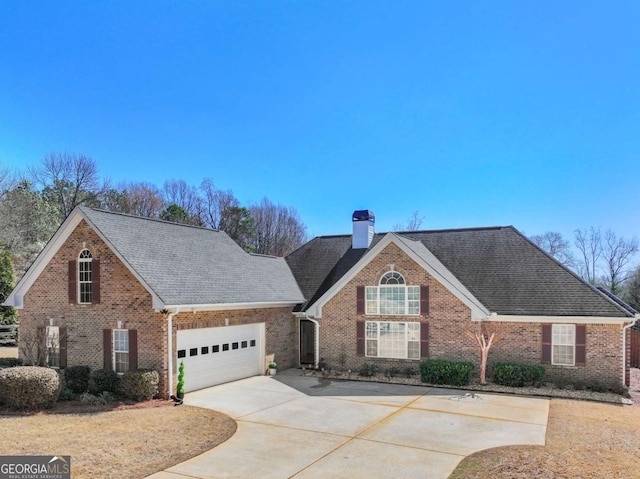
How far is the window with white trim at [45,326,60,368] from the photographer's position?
1627 centimetres

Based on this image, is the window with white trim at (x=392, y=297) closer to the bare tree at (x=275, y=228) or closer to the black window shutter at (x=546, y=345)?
the black window shutter at (x=546, y=345)

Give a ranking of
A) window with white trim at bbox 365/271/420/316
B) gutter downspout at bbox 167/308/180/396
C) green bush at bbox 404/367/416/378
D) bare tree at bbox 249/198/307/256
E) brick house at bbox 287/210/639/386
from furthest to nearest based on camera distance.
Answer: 1. bare tree at bbox 249/198/307/256
2. window with white trim at bbox 365/271/420/316
3. green bush at bbox 404/367/416/378
4. brick house at bbox 287/210/639/386
5. gutter downspout at bbox 167/308/180/396

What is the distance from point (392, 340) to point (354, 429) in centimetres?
783

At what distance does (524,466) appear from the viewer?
8.58m

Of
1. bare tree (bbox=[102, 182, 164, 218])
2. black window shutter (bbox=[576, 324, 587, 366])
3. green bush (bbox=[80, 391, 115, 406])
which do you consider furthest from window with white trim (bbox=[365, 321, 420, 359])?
bare tree (bbox=[102, 182, 164, 218])

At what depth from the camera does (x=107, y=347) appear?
50.5 feet

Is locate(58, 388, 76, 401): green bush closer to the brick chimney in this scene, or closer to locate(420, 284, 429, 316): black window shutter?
locate(420, 284, 429, 316): black window shutter

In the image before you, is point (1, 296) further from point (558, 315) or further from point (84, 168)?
point (558, 315)

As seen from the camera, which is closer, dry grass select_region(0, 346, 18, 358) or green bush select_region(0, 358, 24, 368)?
green bush select_region(0, 358, 24, 368)

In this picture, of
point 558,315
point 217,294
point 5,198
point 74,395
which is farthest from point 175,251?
point 5,198

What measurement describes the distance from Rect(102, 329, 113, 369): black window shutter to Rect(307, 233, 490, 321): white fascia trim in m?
8.05

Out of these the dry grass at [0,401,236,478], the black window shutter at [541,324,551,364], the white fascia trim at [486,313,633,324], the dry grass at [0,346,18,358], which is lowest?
the dry grass at [0,346,18,358]

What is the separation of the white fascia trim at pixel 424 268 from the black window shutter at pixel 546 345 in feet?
6.71

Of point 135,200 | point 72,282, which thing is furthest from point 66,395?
point 135,200
